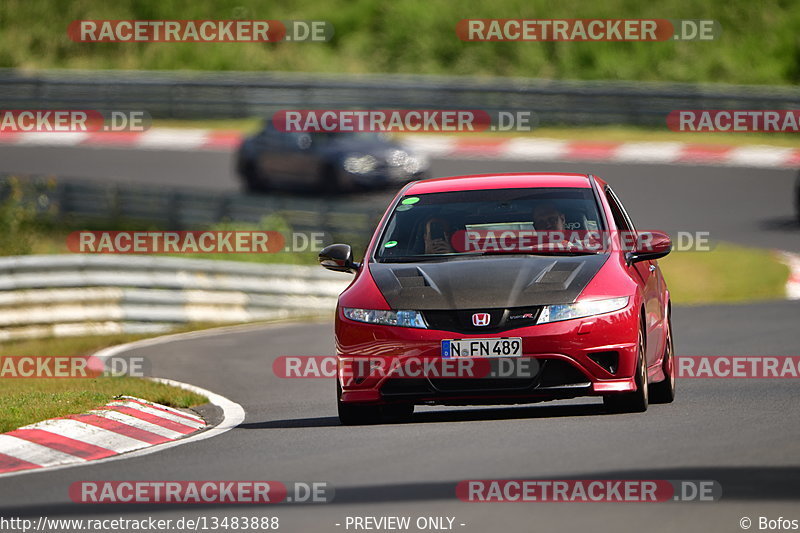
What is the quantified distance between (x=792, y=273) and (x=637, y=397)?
1301 centimetres

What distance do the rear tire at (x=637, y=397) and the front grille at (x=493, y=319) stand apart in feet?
2.51

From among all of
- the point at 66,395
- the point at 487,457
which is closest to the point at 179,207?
the point at 66,395

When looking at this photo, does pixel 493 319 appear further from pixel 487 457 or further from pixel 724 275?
pixel 724 275

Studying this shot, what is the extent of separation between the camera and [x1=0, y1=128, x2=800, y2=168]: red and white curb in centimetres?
2992

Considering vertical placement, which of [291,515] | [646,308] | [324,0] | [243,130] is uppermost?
[324,0]

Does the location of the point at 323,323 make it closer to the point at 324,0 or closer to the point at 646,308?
the point at 646,308

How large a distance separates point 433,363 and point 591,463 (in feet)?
5.81

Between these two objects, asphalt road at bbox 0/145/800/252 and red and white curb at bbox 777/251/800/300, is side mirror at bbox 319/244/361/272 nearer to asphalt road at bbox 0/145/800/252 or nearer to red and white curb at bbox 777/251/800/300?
red and white curb at bbox 777/251/800/300

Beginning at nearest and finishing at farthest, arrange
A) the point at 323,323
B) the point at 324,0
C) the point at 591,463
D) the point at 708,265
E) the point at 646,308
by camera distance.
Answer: the point at 591,463, the point at 646,308, the point at 323,323, the point at 708,265, the point at 324,0

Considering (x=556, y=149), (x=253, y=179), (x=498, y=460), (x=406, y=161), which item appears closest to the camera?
(x=498, y=460)

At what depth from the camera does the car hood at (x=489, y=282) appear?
9.13m

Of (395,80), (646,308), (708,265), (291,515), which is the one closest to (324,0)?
(395,80)

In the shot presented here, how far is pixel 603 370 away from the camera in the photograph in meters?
9.15

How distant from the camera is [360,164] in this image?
2856 cm
